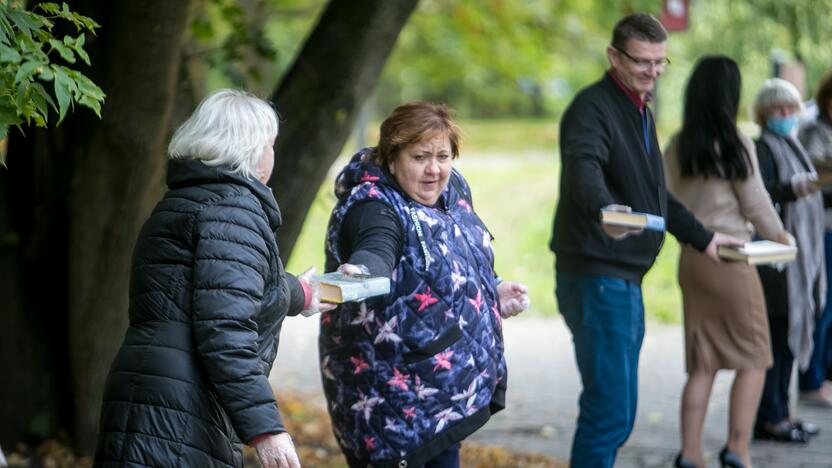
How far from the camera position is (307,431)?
311 inches

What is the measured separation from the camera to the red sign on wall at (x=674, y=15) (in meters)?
10.9

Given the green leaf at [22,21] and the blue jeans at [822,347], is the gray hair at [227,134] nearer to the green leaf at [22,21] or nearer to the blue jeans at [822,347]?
the green leaf at [22,21]

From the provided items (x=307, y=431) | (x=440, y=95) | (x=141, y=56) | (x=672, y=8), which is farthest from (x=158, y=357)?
(x=440, y=95)

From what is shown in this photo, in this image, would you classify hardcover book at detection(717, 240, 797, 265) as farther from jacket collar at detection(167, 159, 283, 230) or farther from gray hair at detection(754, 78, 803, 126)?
jacket collar at detection(167, 159, 283, 230)

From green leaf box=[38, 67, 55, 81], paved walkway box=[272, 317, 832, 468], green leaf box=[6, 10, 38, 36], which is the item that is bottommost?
paved walkway box=[272, 317, 832, 468]

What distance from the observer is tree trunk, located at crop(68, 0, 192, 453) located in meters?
5.75

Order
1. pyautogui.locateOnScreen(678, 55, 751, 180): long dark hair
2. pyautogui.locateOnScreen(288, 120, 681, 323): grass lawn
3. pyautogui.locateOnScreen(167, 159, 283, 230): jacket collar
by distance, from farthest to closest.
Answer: pyautogui.locateOnScreen(288, 120, 681, 323): grass lawn
pyautogui.locateOnScreen(678, 55, 751, 180): long dark hair
pyautogui.locateOnScreen(167, 159, 283, 230): jacket collar

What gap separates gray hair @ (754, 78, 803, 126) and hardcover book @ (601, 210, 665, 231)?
2613mm

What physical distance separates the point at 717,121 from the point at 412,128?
7.76 feet

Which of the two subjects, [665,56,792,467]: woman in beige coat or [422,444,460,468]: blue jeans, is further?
[665,56,792,467]: woman in beige coat

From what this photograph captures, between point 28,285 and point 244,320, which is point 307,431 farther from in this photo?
point 244,320

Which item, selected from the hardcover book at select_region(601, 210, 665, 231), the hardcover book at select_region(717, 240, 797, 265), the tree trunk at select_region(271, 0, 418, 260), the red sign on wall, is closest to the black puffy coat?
the hardcover book at select_region(601, 210, 665, 231)

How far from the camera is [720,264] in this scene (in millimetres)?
6410

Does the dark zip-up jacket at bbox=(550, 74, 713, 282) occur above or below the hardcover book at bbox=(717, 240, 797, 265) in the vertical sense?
above
